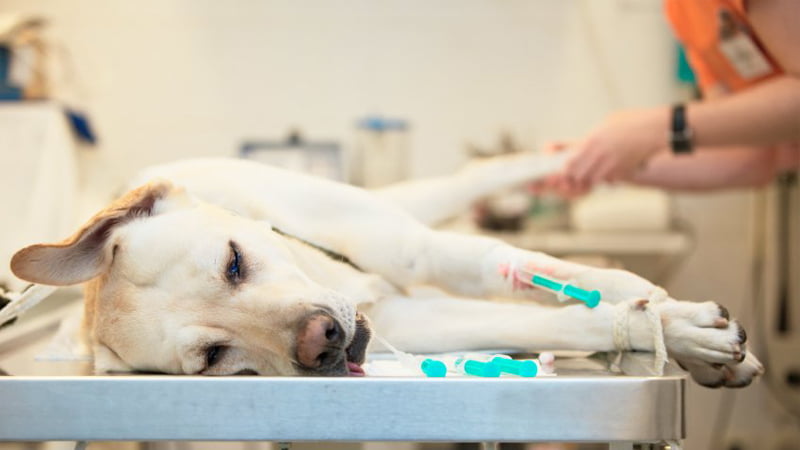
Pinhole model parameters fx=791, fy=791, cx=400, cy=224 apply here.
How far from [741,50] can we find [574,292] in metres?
0.85

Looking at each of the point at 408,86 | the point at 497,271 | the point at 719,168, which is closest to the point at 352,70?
the point at 408,86

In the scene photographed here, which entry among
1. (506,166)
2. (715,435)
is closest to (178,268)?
(506,166)

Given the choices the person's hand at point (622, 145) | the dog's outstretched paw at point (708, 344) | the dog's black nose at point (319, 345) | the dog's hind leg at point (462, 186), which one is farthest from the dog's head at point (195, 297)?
the person's hand at point (622, 145)

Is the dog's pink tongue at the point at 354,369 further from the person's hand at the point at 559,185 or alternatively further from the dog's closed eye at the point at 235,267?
the person's hand at the point at 559,185

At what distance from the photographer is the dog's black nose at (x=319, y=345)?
0.82 m

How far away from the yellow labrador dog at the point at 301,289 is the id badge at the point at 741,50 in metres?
0.70

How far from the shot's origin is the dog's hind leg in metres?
1.60

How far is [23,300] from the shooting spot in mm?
906

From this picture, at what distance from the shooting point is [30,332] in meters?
1.10

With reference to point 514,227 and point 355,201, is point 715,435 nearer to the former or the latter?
point 514,227

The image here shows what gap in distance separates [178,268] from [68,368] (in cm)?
16

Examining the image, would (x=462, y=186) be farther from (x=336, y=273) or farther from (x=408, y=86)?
(x=408, y=86)

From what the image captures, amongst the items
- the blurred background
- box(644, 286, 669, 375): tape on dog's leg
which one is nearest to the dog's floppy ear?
box(644, 286, 669, 375): tape on dog's leg

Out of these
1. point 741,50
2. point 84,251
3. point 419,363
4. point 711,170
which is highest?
point 741,50
